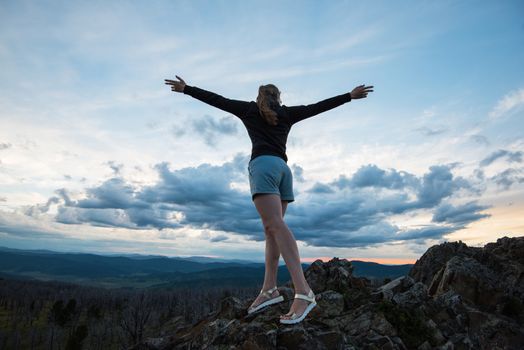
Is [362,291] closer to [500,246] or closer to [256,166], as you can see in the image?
[256,166]

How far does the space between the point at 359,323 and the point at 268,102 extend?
552cm

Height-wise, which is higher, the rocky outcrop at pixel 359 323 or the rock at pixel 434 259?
the rock at pixel 434 259

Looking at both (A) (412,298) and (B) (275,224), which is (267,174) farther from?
(A) (412,298)

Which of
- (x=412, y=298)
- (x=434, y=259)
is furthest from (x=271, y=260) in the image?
(x=434, y=259)

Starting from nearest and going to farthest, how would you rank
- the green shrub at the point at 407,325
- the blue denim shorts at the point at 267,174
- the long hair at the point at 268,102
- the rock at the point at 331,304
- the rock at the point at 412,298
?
the blue denim shorts at the point at 267,174
the long hair at the point at 268,102
the green shrub at the point at 407,325
the rock at the point at 331,304
the rock at the point at 412,298

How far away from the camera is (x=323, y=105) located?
744 centimetres

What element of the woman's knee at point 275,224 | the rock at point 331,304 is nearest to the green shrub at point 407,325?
the rock at point 331,304

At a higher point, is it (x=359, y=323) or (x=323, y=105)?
(x=323, y=105)

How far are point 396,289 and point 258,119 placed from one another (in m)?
8.10

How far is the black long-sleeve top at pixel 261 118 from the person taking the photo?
708cm

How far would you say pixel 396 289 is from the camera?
11.8 meters

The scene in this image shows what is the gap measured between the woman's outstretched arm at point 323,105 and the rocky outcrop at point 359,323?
425 centimetres

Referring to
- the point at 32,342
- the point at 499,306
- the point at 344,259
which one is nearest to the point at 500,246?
the point at 499,306

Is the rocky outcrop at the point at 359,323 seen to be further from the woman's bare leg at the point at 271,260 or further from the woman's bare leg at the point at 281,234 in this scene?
the woman's bare leg at the point at 281,234
